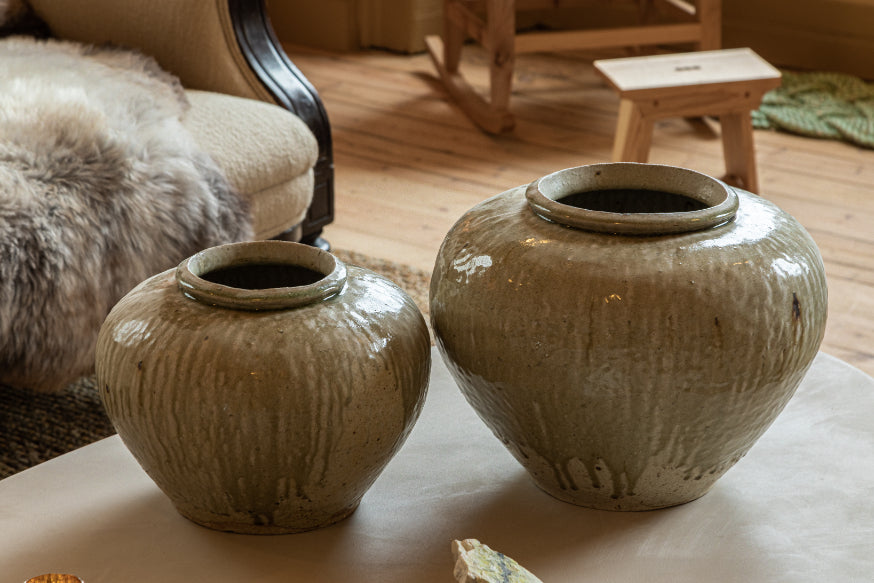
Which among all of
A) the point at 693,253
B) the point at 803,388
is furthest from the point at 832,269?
the point at 693,253

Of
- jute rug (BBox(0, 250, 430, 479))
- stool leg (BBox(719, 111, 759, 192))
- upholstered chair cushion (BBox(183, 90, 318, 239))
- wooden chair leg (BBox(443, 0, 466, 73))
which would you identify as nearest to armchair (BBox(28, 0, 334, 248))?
upholstered chair cushion (BBox(183, 90, 318, 239))

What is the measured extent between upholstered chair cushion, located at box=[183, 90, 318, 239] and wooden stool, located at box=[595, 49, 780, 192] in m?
0.80

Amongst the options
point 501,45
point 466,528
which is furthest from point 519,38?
point 466,528

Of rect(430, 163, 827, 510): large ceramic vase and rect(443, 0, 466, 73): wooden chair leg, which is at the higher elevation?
rect(430, 163, 827, 510): large ceramic vase

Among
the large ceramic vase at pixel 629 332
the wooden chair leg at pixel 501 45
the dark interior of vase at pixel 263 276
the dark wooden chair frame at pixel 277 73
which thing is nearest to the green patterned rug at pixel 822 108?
the wooden chair leg at pixel 501 45

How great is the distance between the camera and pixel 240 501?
625 millimetres

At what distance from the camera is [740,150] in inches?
84.3

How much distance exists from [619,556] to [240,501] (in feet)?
0.82

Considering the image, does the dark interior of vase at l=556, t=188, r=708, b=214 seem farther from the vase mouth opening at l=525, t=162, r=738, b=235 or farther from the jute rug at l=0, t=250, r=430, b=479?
the jute rug at l=0, t=250, r=430, b=479

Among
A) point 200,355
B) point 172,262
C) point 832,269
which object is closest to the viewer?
point 200,355

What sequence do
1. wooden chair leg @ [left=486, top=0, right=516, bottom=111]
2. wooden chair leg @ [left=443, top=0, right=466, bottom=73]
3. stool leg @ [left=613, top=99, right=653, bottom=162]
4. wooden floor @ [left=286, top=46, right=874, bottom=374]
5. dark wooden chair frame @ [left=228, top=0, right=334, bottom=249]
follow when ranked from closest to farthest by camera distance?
1. dark wooden chair frame @ [left=228, top=0, right=334, bottom=249]
2. wooden floor @ [left=286, top=46, right=874, bottom=374]
3. stool leg @ [left=613, top=99, right=653, bottom=162]
4. wooden chair leg @ [left=486, top=0, right=516, bottom=111]
5. wooden chair leg @ [left=443, top=0, right=466, bottom=73]

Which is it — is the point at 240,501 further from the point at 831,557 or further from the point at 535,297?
the point at 831,557

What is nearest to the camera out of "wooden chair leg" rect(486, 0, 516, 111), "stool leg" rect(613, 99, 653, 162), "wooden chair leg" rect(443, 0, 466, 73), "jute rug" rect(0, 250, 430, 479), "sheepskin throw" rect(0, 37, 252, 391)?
"sheepskin throw" rect(0, 37, 252, 391)

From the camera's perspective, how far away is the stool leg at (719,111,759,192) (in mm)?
2107
